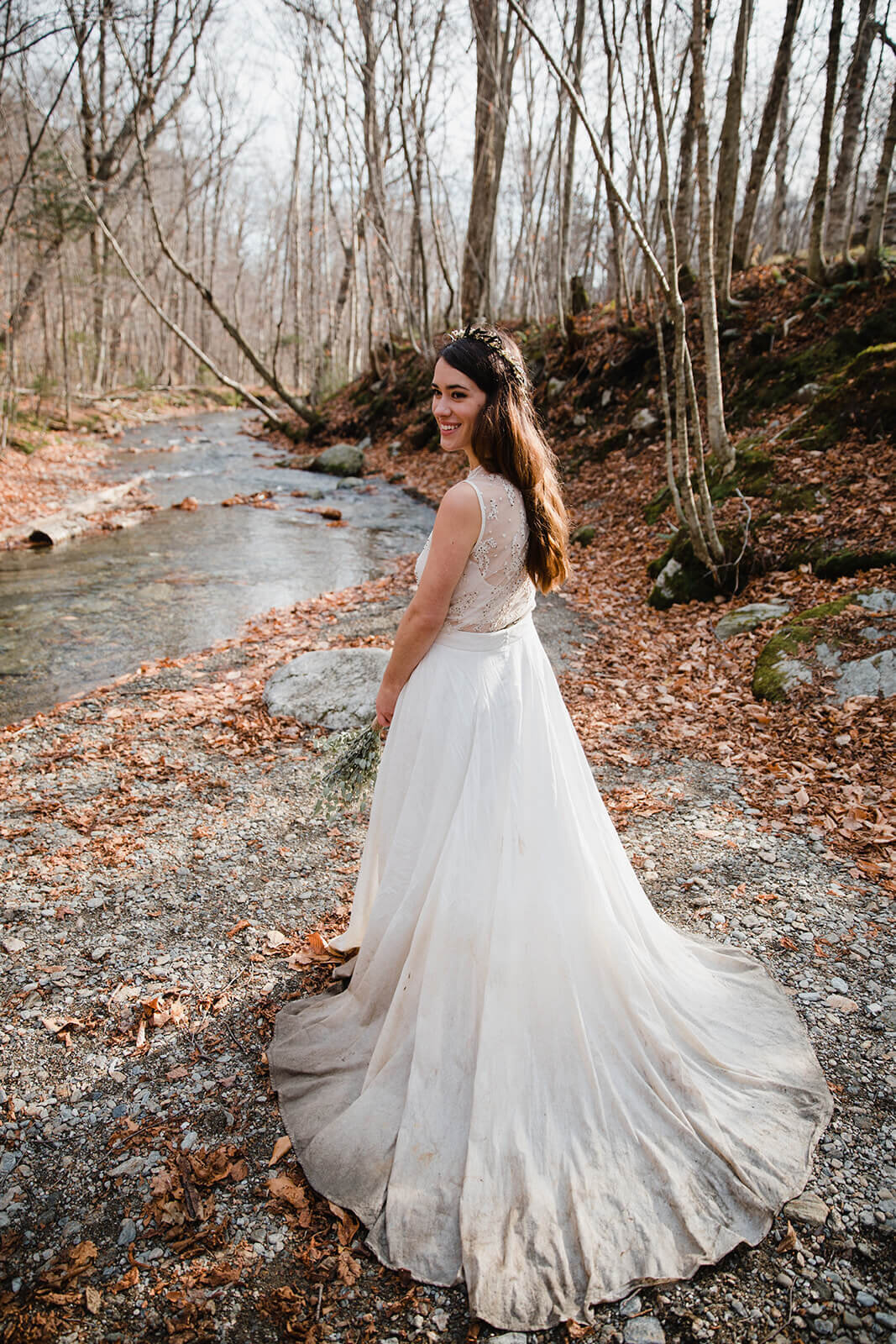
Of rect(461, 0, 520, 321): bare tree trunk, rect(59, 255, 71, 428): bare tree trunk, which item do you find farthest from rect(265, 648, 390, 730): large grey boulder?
rect(59, 255, 71, 428): bare tree trunk

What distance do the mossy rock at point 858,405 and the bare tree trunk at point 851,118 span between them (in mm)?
3009

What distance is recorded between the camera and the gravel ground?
200cm

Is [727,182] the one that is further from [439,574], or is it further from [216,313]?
[439,574]

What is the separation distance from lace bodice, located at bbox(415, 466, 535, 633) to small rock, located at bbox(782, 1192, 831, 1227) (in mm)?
1953

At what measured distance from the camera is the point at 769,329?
10.4 metres

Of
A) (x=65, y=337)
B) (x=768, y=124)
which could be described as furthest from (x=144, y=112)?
(x=768, y=124)

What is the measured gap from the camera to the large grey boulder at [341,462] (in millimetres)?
18125

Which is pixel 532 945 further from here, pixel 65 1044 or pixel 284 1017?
pixel 65 1044

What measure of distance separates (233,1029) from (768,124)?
14366 millimetres

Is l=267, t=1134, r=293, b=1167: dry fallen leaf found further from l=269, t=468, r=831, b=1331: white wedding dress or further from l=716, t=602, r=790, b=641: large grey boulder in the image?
l=716, t=602, r=790, b=641: large grey boulder

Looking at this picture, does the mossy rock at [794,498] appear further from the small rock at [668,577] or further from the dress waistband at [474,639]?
the dress waistband at [474,639]

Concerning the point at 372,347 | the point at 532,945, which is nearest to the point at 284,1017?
the point at 532,945

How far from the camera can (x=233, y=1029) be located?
3.04m

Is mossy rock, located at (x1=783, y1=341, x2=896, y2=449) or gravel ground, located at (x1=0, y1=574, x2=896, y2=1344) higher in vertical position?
mossy rock, located at (x1=783, y1=341, x2=896, y2=449)
